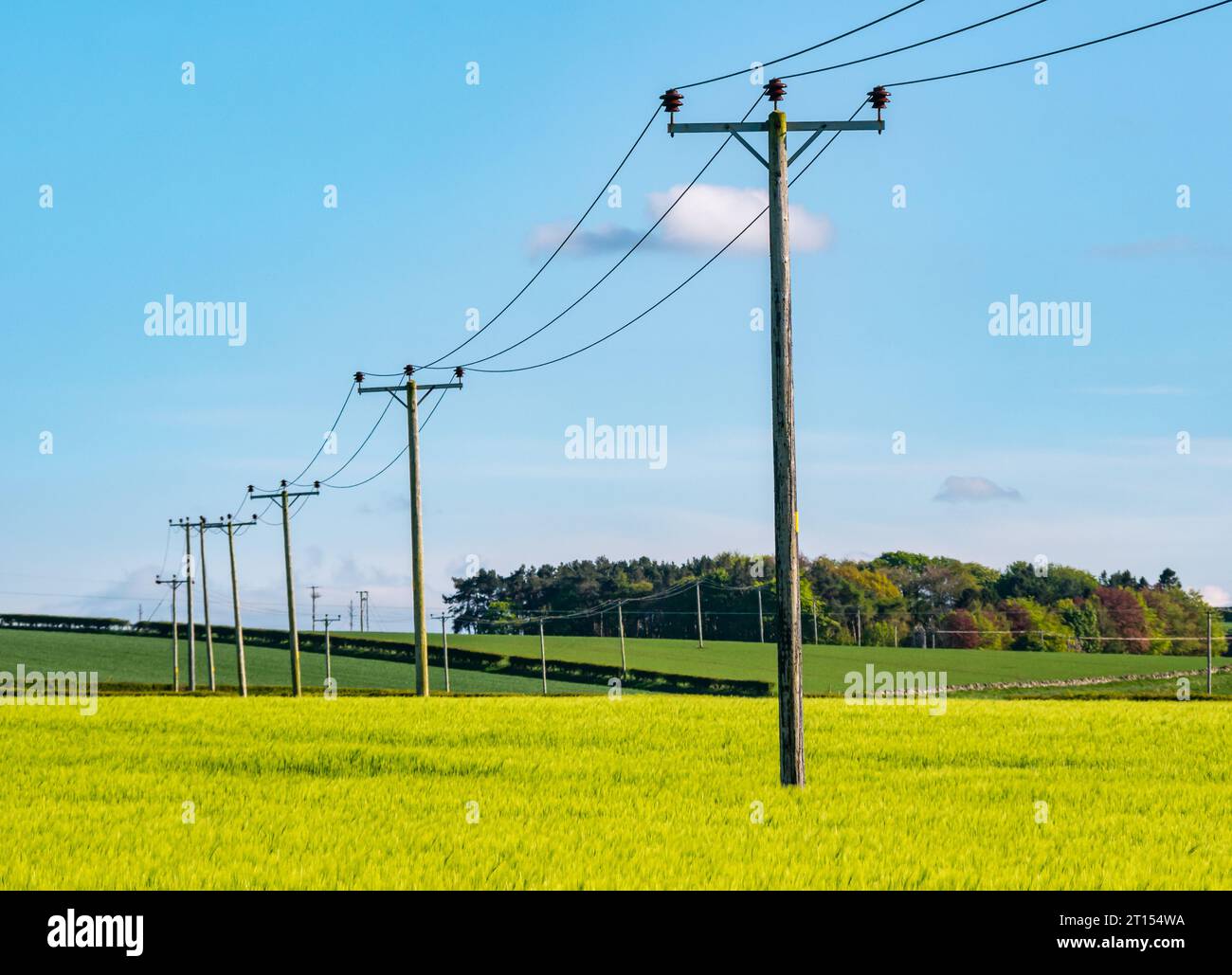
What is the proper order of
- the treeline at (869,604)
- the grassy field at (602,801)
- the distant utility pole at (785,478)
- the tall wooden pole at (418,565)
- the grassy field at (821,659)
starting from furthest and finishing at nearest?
the treeline at (869,604)
the grassy field at (821,659)
the tall wooden pole at (418,565)
the distant utility pole at (785,478)
the grassy field at (602,801)

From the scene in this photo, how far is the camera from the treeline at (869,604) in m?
144

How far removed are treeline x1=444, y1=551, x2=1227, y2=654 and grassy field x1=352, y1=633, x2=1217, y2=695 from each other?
51.5 ft

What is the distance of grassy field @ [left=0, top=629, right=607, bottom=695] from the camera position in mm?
88000

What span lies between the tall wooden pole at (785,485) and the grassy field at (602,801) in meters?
1.09

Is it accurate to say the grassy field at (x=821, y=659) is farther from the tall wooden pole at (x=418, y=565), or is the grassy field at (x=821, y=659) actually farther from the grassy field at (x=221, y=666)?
the tall wooden pole at (x=418, y=565)

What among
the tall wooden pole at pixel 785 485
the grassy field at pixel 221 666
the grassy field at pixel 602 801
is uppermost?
the tall wooden pole at pixel 785 485

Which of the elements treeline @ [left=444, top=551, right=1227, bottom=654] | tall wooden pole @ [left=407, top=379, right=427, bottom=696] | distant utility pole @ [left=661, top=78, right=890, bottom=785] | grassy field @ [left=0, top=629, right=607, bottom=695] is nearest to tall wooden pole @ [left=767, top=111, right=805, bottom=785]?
distant utility pole @ [left=661, top=78, right=890, bottom=785]

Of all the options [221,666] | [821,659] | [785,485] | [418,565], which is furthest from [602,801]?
[821,659]

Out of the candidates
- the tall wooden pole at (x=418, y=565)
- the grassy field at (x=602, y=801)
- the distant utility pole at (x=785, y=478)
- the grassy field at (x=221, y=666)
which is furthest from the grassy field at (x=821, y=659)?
the distant utility pole at (x=785, y=478)

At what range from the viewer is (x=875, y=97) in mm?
20188

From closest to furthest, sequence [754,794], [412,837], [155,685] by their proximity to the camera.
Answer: [412,837], [754,794], [155,685]
